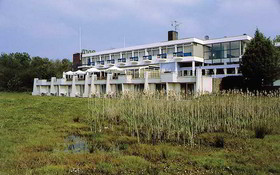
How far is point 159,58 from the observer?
3728 cm

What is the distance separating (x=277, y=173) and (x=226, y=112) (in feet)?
18.5

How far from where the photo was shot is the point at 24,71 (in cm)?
5278

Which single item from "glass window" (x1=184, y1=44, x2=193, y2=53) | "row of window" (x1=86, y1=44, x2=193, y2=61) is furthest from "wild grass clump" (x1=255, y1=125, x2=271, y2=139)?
"glass window" (x1=184, y1=44, x2=193, y2=53)

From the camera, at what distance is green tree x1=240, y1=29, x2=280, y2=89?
76.4 ft

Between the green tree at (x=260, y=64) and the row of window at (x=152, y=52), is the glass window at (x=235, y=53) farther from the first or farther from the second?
the green tree at (x=260, y=64)

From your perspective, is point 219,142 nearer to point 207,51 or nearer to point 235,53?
point 235,53

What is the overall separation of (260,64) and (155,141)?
19.2 meters

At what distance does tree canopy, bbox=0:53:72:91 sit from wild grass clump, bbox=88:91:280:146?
43.0 m

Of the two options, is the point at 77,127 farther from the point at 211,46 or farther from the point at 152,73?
the point at 211,46

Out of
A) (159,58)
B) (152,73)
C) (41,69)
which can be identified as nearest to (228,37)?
(159,58)

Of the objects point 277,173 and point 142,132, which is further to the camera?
Answer: point 142,132

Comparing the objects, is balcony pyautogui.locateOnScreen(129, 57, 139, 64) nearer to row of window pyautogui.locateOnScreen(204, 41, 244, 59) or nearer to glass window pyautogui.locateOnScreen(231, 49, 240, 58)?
row of window pyautogui.locateOnScreen(204, 41, 244, 59)

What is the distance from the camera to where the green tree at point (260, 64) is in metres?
23.3

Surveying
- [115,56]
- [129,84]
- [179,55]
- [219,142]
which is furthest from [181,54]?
[219,142]
